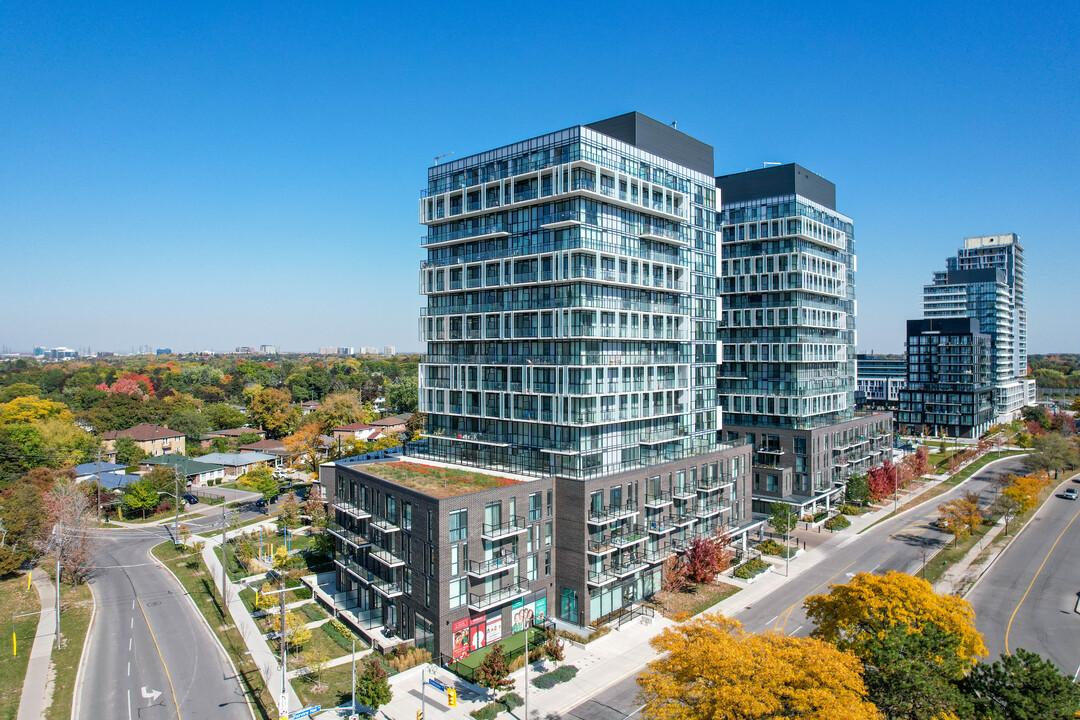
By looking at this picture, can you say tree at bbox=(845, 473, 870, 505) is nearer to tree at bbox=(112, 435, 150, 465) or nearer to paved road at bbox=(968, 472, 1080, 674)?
paved road at bbox=(968, 472, 1080, 674)

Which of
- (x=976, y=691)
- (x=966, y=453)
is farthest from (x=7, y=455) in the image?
(x=966, y=453)

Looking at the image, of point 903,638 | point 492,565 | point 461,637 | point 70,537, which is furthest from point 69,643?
point 903,638

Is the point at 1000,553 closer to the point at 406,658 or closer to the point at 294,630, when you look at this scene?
the point at 406,658

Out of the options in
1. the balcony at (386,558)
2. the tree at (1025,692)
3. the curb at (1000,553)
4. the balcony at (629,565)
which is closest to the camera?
the tree at (1025,692)

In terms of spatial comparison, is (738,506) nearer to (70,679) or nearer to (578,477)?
(578,477)

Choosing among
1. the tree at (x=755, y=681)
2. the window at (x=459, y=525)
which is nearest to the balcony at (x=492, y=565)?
the window at (x=459, y=525)

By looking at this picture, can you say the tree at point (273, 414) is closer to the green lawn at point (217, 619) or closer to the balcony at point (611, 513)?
the green lawn at point (217, 619)
